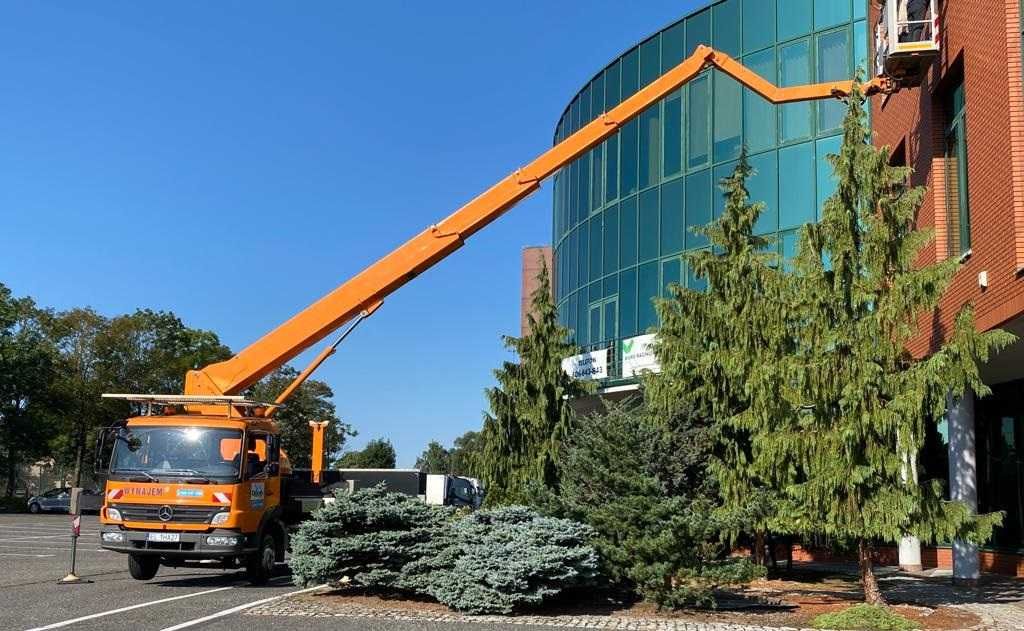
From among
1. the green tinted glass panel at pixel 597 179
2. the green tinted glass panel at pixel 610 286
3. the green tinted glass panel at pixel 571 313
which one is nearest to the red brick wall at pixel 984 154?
the green tinted glass panel at pixel 610 286

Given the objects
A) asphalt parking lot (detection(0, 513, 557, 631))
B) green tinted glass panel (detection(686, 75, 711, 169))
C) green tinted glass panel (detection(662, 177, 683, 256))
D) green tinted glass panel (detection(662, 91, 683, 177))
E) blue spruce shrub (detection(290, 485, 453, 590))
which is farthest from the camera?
green tinted glass panel (detection(662, 91, 683, 177))

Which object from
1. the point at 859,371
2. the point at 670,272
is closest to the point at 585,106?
the point at 670,272

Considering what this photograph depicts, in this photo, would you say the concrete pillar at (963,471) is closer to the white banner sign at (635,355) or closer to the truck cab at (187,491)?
the white banner sign at (635,355)

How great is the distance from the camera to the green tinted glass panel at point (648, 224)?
29594mm

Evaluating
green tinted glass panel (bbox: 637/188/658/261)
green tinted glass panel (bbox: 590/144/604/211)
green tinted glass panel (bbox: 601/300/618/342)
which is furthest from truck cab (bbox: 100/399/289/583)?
green tinted glass panel (bbox: 590/144/604/211)

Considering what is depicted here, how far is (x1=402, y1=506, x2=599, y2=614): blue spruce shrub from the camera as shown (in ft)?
37.4

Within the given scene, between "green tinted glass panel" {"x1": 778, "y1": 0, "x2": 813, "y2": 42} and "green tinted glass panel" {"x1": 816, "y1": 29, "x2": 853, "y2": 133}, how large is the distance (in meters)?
0.71

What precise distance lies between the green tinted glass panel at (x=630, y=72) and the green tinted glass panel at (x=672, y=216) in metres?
4.30

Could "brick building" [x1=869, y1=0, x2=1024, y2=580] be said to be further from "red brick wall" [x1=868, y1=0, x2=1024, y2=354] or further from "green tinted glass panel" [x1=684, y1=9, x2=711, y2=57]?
"green tinted glass panel" [x1=684, y1=9, x2=711, y2=57]

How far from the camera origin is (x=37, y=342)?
165 feet

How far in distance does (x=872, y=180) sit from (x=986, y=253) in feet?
8.12

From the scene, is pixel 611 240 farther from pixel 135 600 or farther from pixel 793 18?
pixel 135 600

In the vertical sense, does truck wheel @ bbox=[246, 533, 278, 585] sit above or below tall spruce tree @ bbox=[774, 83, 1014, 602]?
below

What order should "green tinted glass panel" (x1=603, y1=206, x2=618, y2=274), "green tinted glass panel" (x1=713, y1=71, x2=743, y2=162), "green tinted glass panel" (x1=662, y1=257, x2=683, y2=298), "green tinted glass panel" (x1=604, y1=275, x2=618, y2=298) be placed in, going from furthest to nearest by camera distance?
"green tinted glass panel" (x1=603, y1=206, x2=618, y2=274)
"green tinted glass panel" (x1=604, y1=275, x2=618, y2=298)
"green tinted glass panel" (x1=662, y1=257, x2=683, y2=298)
"green tinted glass panel" (x1=713, y1=71, x2=743, y2=162)
